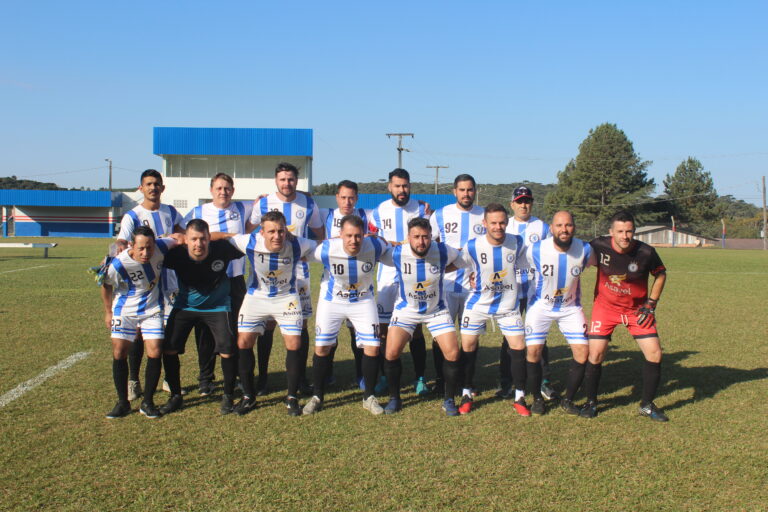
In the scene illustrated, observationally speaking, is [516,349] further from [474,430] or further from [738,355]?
[738,355]

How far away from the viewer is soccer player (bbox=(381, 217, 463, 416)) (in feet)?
17.5

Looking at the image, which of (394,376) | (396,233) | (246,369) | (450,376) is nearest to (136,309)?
(246,369)

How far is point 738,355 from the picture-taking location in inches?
294

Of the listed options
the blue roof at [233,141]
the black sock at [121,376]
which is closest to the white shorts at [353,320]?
the black sock at [121,376]

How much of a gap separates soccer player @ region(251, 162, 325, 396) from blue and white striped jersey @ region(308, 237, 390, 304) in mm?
427

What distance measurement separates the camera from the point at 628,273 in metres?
5.39

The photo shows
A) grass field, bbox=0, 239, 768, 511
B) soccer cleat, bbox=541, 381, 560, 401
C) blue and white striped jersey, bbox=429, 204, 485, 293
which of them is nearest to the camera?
grass field, bbox=0, 239, 768, 511

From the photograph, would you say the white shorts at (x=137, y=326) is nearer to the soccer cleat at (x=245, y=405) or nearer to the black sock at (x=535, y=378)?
the soccer cleat at (x=245, y=405)

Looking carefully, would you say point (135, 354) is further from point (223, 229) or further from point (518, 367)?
point (518, 367)

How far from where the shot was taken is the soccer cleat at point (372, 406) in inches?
207

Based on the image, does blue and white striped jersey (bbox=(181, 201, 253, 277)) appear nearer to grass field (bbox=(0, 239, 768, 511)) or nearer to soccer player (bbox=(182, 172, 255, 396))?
soccer player (bbox=(182, 172, 255, 396))

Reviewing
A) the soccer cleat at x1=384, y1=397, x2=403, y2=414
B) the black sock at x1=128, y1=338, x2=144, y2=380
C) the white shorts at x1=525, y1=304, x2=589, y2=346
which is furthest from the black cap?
the black sock at x1=128, y1=338, x2=144, y2=380

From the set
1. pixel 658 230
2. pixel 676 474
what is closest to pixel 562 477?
pixel 676 474

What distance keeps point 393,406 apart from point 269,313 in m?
1.38
